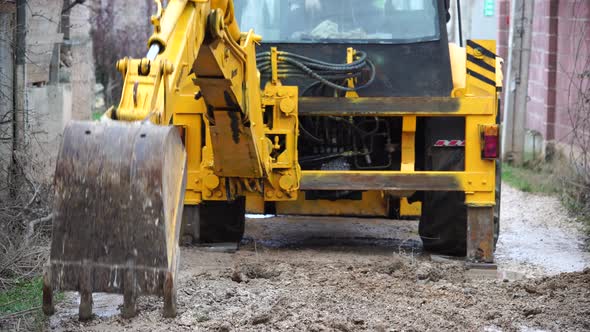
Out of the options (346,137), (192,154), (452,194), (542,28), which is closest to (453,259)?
(452,194)

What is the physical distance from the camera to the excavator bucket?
17.4 ft

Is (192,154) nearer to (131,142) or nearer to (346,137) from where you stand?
(346,137)

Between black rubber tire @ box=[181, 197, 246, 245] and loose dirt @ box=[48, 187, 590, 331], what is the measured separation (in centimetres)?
17

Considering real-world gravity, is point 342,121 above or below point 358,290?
above

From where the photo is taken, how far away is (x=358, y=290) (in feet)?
24.3

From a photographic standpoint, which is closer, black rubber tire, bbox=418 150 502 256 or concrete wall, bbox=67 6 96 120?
black rubber tire, bbox=418 150 502 256

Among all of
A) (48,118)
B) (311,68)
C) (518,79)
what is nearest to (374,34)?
(311,68)

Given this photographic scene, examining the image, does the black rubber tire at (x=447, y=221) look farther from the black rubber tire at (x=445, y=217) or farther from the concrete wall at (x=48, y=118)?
the concrete wall at (x=48, y=118)

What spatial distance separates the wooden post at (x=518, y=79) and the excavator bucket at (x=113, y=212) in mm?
10948

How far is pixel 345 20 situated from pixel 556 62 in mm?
7686

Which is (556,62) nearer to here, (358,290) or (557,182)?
(557,182)

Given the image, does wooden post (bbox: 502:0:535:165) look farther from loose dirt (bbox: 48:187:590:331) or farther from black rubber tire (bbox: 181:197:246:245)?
black rubber tire (bbox: 181:197:246:245)

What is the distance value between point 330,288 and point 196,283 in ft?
2.85

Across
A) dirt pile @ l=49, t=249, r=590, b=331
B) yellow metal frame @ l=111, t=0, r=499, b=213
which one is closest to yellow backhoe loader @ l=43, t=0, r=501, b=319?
yellow metal frame @ l=111, t=0, r=499, b=213
